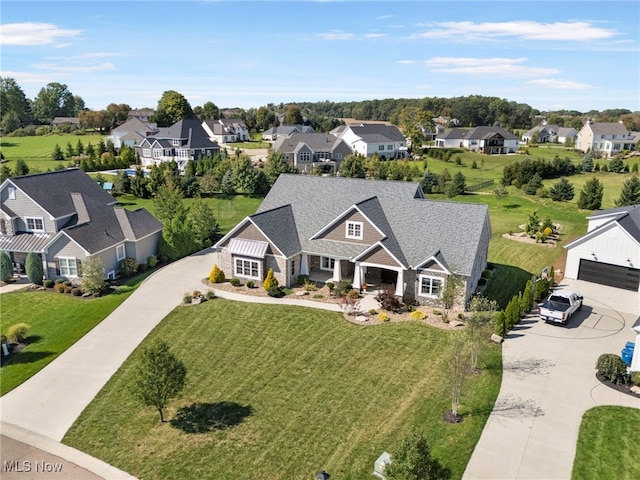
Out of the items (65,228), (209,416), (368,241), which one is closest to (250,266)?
(368,241)

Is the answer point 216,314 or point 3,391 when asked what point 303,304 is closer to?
point 216,314

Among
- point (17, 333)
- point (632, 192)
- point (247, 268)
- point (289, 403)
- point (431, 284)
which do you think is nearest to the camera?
point (289, 403)

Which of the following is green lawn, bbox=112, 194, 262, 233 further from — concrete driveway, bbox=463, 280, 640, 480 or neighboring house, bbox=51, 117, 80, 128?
neighboring house, bbox=51, 117, 80, 128

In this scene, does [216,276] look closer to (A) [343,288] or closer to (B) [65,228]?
(A) [343,288]

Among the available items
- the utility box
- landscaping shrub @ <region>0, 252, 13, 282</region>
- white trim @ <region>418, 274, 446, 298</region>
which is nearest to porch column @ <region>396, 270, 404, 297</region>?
white trim @ <region>418, 274, 446, 298</region>

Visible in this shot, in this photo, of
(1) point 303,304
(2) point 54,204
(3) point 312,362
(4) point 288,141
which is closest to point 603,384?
(3) point 312,362

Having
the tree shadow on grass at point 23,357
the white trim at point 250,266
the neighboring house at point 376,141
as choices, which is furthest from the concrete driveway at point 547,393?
the neighboring house at point 376,141
